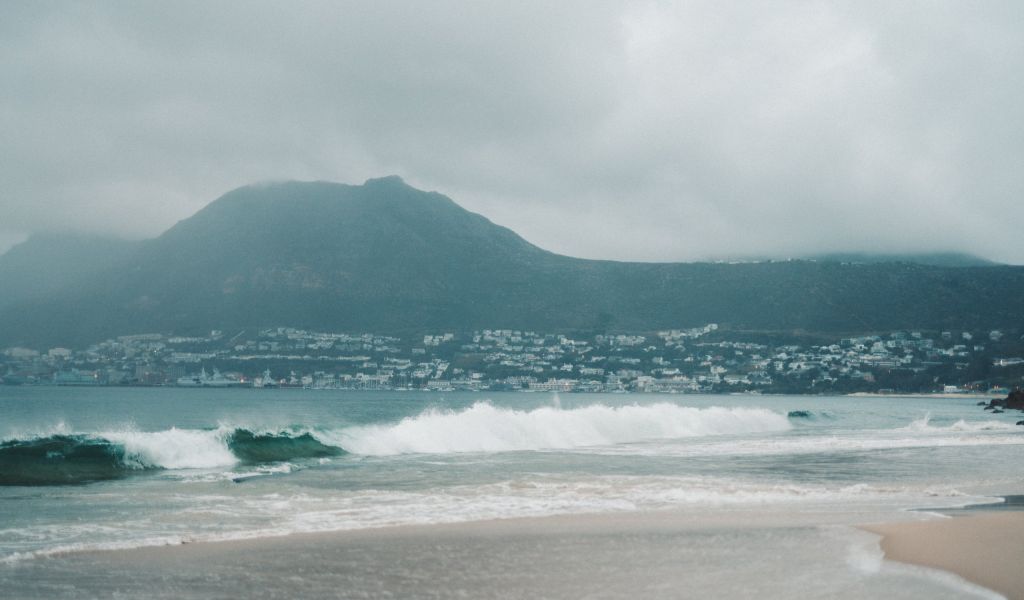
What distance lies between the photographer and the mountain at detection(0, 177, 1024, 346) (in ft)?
441

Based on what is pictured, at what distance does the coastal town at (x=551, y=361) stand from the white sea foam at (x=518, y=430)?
82.2 metres

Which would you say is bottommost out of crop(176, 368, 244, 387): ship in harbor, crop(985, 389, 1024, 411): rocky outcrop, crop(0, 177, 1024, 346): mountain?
crop(985, 389, 1024, 411): rocky outcrop

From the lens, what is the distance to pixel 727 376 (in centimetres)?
13800

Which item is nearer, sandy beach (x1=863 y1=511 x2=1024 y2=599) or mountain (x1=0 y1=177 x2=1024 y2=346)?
sandy beach (x1=863 y1=511 x2=1024 y2=599)

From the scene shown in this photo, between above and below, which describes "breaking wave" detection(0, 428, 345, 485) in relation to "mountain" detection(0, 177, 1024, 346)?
below

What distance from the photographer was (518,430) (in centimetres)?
3672

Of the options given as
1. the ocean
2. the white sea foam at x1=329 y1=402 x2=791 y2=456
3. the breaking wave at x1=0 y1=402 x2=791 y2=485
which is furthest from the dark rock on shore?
the ocean

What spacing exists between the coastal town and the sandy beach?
377ft

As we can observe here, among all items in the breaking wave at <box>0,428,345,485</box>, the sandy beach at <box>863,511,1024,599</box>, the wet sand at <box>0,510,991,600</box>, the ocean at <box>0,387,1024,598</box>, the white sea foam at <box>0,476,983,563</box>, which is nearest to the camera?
the wet sand at <box>0,510,991,600</box>

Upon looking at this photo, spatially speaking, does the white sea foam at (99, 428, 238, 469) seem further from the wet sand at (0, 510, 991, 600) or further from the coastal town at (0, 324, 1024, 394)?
the coastal town at (0, 324, 1024, 394)

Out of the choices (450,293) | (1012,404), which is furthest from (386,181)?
(1012,404)

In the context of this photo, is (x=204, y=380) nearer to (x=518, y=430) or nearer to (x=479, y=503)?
(x=518, y=430)

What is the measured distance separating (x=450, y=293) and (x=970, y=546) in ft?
437

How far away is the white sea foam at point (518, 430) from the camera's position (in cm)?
3228
